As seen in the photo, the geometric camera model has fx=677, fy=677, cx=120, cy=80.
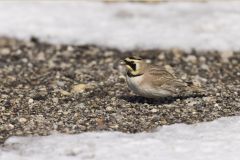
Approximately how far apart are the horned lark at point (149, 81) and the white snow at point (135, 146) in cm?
73

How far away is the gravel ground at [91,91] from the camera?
7.91m

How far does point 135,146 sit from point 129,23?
6.15 meters

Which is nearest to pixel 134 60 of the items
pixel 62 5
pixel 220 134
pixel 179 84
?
pixel 179 84

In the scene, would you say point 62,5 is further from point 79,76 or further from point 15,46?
point 79,76

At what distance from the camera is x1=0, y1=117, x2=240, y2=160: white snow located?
678cm

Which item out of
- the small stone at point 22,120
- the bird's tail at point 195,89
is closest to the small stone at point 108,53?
the bird's tail at point 195,89

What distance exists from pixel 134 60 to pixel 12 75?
8.93 ft

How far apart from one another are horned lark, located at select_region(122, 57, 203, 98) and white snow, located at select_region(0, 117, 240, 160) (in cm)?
73

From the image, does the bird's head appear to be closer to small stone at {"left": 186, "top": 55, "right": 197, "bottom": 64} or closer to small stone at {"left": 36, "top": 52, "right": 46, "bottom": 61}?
small stone at {"left": 186, "top": 55, "right": 197, "bottom": 64}

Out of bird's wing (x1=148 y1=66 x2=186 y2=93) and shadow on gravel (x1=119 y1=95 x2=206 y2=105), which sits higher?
bird's wing (x1=148 y1=66 x2=186 y2=93)

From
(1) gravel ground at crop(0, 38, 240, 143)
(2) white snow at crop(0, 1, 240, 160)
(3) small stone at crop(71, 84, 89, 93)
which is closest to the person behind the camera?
(2) white snow at crop(0, 1, 240, 160)

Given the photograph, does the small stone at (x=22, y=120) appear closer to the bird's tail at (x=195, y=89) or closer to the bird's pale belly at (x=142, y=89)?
the bird's pale belly at (x=142, y=89)

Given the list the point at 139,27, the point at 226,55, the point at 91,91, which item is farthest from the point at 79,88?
the point at 139,27

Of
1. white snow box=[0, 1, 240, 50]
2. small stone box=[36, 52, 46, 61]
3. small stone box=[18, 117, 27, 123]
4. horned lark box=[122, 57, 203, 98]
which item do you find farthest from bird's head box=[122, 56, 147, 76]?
white snow box=[0, 1, 240, 50]
